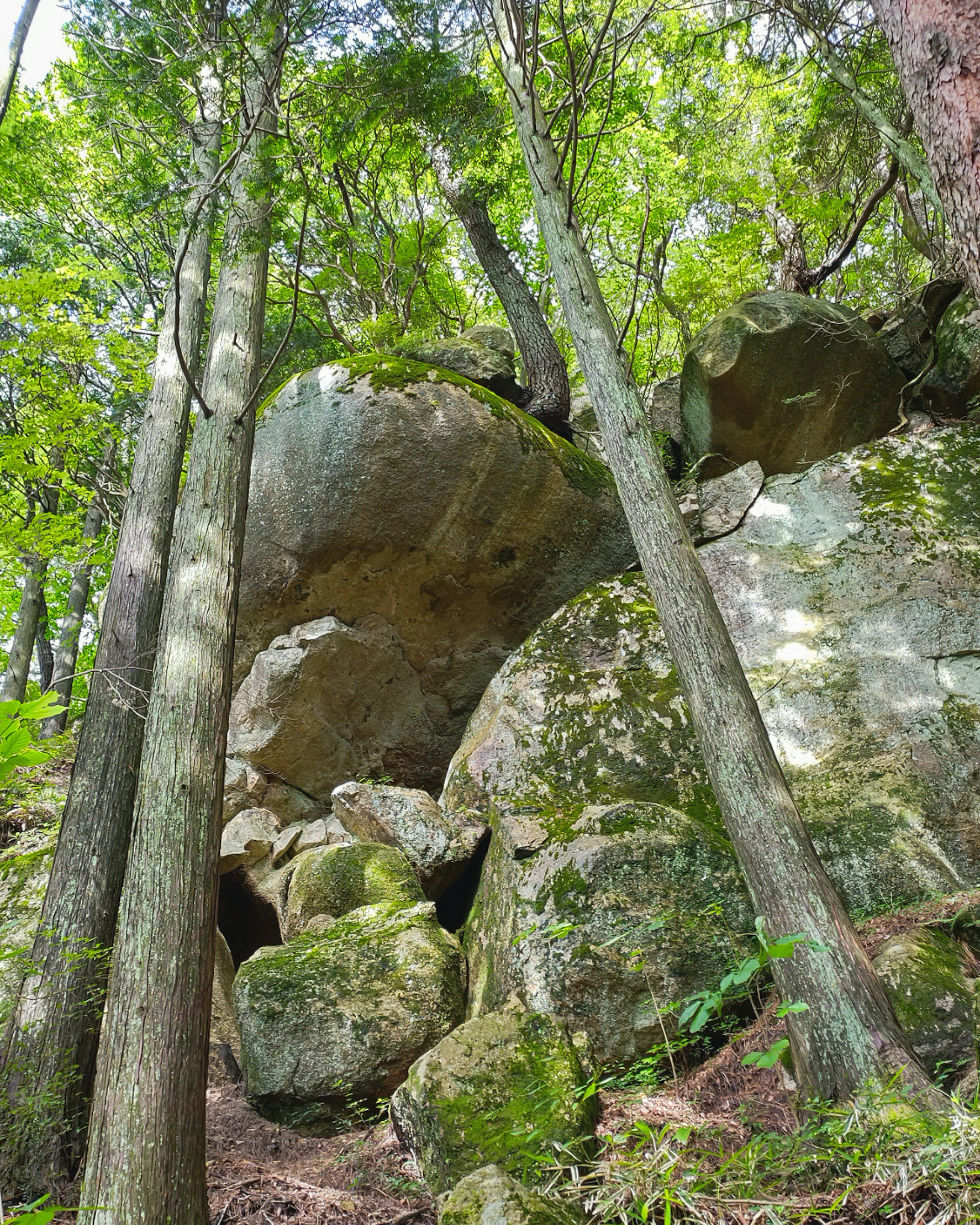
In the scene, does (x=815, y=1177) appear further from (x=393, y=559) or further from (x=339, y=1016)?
(x=393, y=559)

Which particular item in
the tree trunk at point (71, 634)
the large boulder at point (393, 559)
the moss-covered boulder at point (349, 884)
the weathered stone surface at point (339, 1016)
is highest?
the tree trunk at point (71, 634)

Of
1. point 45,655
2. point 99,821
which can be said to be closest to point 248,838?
point 99,821

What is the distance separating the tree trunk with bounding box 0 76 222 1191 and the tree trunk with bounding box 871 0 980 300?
3.86m

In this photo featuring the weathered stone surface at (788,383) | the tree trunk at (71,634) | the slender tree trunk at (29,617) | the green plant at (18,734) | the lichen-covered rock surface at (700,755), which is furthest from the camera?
the tree trunk at (71,634)

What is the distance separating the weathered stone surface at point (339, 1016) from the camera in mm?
4180

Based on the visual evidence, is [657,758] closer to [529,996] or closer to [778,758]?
[778,758]

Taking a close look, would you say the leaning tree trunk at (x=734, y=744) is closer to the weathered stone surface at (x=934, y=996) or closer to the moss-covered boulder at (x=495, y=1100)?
the weathered stone surface at (x=934, y=996)

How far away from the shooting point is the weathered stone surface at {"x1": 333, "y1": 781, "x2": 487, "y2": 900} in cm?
564

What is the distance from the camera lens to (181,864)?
148 inches

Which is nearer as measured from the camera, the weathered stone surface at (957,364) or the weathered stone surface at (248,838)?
the weathered stone surface at (248,838)

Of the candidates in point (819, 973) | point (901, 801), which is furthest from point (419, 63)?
point (819, 973)

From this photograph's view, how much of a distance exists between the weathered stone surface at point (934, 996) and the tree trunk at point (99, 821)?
422 cm

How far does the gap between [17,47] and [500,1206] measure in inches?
281

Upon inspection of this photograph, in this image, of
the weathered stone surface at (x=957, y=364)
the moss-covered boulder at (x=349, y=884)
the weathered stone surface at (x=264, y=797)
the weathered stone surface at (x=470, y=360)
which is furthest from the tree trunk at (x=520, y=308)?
the moss-covered boulder at (x=349, y=884)
